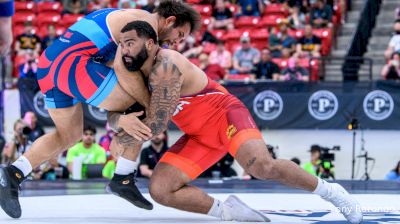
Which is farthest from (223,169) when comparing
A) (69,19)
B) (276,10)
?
(69,19)

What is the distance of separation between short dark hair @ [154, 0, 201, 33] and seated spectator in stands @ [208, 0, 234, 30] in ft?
23.6

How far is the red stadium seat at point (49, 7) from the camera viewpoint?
12.6 meters

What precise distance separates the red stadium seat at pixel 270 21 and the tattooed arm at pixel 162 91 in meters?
7.37

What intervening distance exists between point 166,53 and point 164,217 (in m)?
0.91

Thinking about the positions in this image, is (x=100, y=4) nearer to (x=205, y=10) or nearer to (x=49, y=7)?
(x=49, y=7)

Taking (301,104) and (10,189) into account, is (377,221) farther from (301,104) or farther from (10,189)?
(301,104)

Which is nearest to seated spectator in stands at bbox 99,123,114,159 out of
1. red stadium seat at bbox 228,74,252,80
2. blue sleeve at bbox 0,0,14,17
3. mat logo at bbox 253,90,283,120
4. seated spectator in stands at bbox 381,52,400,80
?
mat logo at bbox 253,90,283,120

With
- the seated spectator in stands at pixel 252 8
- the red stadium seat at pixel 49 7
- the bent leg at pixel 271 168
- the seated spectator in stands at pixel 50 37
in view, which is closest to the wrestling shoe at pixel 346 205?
the bent leg at pixel 271 168

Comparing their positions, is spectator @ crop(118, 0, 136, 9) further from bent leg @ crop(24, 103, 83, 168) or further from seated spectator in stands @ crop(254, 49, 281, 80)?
bent leg @ crop(24, 103, 83, 168)

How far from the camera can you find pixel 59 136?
469cm

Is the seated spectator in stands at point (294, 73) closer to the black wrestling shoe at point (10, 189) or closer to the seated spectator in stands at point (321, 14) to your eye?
the seated spectator in stands at point (321, 14)

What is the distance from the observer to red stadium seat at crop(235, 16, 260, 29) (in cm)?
1165

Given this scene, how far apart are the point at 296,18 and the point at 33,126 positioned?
4146mm

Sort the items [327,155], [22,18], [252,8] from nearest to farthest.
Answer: [327,155] → [252,8] → [22,18]
